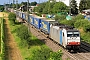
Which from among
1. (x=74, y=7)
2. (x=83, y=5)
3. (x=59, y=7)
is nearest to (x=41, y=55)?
(x=59, y=7)

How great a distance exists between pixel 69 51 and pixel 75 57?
3.27 meters

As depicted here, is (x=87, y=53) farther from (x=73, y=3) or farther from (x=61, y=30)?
(x=73, y=3)

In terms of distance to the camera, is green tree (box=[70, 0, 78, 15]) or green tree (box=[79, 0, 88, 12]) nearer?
green tree (box=[70, 0, 78, 15])

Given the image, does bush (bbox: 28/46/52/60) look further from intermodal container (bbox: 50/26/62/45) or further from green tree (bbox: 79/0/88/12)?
green tree (bbox: 79/0/88/12)

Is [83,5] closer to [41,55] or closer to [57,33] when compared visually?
[57,33]

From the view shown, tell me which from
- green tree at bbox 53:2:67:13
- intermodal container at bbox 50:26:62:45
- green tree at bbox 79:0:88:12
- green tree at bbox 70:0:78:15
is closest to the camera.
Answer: intermodal container at bbox 50:26:62:45

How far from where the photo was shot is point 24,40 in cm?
3425

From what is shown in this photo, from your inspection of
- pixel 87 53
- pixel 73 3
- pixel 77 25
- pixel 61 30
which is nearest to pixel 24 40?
pixel 61 30

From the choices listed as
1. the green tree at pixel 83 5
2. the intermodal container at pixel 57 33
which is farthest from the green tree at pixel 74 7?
the intermodal container at pixel 57 33

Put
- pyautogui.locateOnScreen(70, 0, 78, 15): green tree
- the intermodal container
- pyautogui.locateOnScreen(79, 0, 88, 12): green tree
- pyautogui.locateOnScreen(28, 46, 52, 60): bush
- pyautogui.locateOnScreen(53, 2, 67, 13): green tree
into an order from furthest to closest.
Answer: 1. pyautogui.locateOnScreen(79, 0, 88, 12): green tree
2. pyautogui.locateOnScreen(53, 2, 67, 13): green tree
3. pyautogui.locateOnScreen(70, 0, 78, 15): green tree
4. the intermodal container
5. pyautogui.locateOnScreen(28, 46, 52, 60): bush

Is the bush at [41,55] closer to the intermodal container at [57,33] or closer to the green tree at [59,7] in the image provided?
the intermodal container at [57,33]

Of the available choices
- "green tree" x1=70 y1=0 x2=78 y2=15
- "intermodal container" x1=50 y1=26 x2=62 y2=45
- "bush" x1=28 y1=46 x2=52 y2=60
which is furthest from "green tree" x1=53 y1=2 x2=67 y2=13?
"bush" x1=28 y1=46 x2=52 y2=60

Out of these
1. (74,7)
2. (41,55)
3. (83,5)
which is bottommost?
(74,7)

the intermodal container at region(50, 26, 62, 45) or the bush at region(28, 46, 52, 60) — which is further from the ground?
the bush at region(28, 46, 52, 60)
